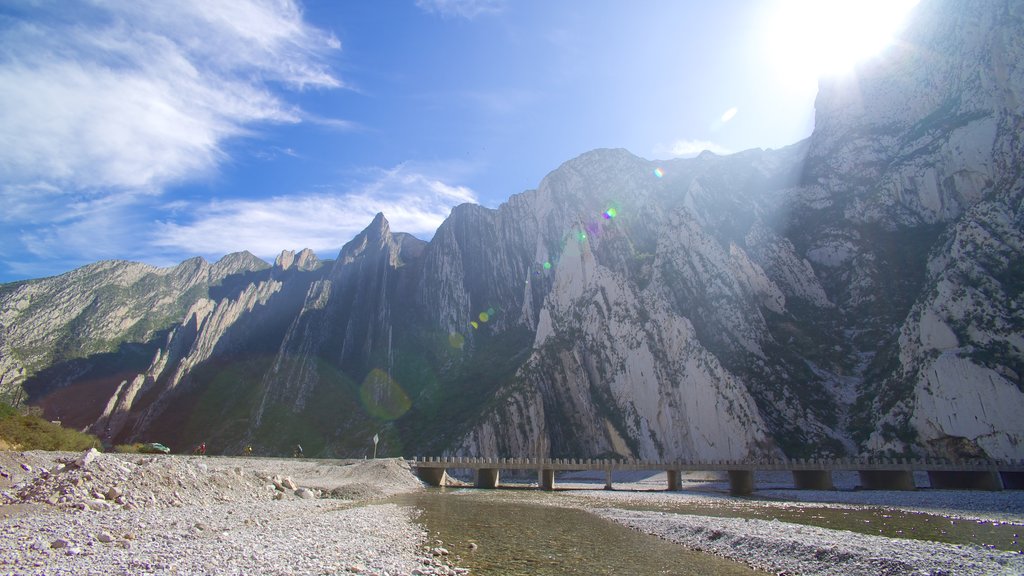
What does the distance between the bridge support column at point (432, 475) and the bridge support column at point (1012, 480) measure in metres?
56.0

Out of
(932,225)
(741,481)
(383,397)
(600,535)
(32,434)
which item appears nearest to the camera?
(600,535)

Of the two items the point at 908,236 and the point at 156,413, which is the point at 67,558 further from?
the point at 156,413

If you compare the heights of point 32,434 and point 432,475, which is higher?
point 32,434

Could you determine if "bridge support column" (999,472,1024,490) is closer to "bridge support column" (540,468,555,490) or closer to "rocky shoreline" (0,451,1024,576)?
"rocky shoreline" (0,451,1024,576)

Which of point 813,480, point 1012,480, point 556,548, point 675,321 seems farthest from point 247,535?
point 675,321

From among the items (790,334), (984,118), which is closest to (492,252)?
(790,334)

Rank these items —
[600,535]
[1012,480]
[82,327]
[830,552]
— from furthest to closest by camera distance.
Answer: [82,327], [1012,480], [600,535], [830,552]

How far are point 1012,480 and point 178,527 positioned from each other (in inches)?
2559

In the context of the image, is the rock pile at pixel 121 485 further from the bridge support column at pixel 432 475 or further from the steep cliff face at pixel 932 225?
the steep cliff face at pixel 932 225

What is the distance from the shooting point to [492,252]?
496 ft

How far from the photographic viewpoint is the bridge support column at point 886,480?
161ft

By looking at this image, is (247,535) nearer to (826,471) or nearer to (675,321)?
(826,471)

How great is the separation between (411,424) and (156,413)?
7425 cm

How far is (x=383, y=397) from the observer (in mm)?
124750
